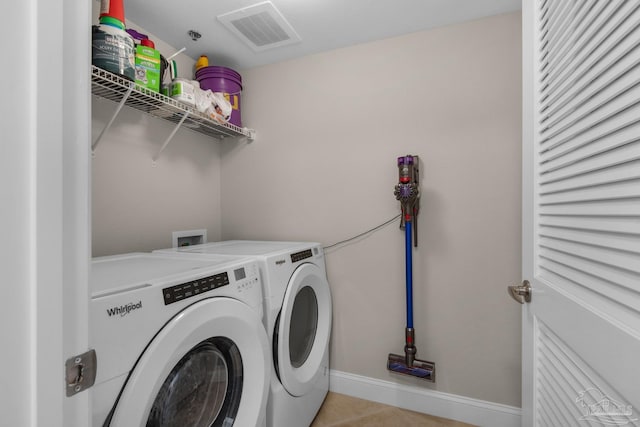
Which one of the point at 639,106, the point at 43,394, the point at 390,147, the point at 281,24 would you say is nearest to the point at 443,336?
the point at 390,147

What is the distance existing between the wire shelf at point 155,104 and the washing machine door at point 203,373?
3.16 feet

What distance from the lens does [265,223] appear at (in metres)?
2.01

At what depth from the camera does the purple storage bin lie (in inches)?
71.0

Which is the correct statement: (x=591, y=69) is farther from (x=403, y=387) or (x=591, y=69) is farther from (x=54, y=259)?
(x=403, y=387)

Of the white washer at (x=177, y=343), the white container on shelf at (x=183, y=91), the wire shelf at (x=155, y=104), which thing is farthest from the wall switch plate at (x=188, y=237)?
the white container on shelf at (x=183, y=91)

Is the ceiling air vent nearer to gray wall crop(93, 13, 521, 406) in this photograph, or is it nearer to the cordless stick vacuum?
gray wall crop(93, 13, 521, 406)

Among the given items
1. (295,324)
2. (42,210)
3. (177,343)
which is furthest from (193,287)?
(295,324)

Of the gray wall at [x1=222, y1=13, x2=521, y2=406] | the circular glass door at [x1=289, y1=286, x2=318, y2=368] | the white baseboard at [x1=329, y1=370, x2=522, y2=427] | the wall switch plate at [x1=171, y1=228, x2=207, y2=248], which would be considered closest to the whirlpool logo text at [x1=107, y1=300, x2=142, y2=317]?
the circular glass door at [x1=289, y1=286, x2=318, y2=368]

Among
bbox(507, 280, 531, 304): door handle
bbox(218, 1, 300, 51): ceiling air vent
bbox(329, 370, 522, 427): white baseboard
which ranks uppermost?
bbox(218, 1, 300, 51): ceiling air vent

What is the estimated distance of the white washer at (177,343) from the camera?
0.64 metres

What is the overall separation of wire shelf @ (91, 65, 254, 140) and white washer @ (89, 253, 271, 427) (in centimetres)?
71

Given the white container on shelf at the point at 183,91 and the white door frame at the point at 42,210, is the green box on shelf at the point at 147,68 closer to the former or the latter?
the white container on shelf at the point at 183,91

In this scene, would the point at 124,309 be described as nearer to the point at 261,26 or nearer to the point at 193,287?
the point at 193,287

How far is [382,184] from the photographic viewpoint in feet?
5.67
